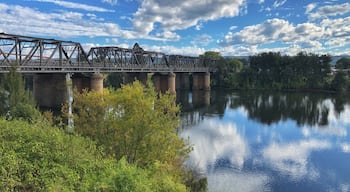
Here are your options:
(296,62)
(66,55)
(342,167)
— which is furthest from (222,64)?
(342,167)

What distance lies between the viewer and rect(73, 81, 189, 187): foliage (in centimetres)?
1775

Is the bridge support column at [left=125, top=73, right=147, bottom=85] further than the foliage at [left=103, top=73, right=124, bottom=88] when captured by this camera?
No

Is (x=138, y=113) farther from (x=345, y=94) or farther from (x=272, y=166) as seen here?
(x=345, y=94)

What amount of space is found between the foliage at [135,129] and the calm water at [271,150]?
5.82 meters

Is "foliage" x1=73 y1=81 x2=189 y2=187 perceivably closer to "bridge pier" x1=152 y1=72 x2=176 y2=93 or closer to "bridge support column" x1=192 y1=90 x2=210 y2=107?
"bridge support column" x1=192 y1=90 x2=210 y2=107

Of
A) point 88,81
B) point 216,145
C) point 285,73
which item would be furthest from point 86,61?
point 285,73

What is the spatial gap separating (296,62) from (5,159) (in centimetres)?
10956

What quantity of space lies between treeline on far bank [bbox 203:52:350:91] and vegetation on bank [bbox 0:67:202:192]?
297 ft

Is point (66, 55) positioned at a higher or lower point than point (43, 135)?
higher

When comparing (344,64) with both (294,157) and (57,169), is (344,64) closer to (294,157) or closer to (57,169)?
(294,157)

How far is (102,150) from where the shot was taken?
16.3 m

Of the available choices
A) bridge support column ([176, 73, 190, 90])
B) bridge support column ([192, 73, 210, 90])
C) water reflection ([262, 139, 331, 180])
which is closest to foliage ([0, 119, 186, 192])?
water reflection ([262, 139, 331, 180])

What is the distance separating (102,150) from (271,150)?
2090cm

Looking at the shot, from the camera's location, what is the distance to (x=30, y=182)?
10.7 meters
